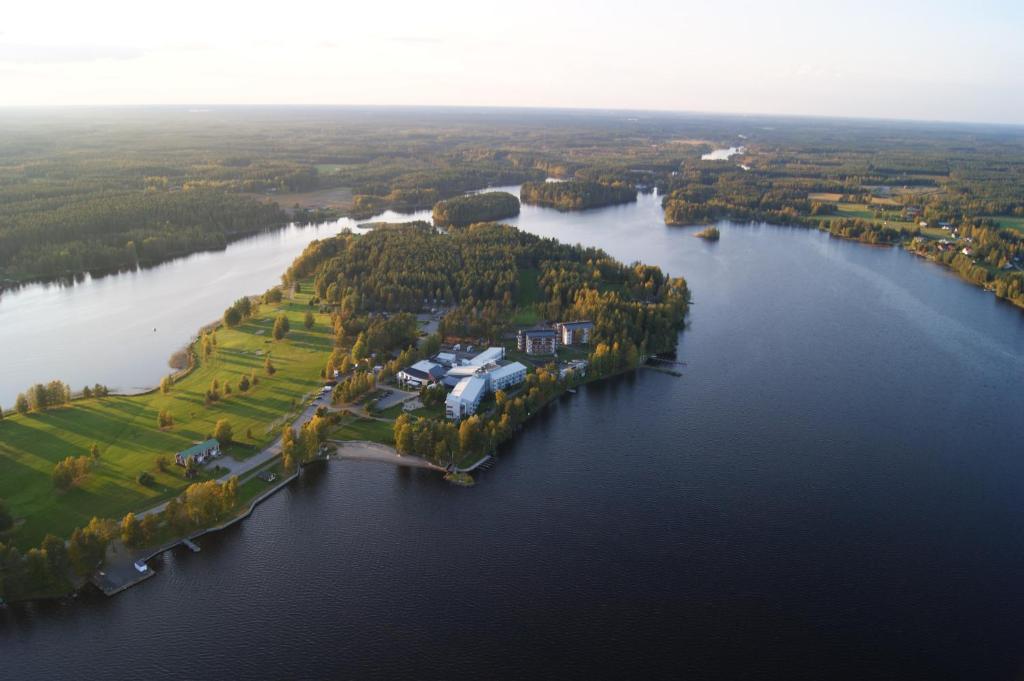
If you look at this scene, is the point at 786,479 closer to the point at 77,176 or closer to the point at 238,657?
the point at 238,657

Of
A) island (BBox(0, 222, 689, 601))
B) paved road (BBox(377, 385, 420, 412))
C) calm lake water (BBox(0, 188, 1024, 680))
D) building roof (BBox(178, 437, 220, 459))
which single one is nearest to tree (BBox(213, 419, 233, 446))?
island (BBox(0, 222, 689, 601))

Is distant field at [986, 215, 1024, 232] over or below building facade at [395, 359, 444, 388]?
over

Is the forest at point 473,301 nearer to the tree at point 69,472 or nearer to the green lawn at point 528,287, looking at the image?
the green lawn at point 528,287

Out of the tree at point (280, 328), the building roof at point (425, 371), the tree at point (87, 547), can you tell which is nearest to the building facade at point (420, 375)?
the building roof at point (425, 371)

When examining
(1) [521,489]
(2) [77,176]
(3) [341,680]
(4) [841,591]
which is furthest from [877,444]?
(2) [77,176]

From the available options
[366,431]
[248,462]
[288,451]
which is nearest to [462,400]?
[366,431]

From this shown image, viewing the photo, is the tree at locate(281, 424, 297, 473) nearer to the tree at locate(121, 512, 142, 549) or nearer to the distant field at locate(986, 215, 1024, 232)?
the tree at locate(121, 512, 142, 549)

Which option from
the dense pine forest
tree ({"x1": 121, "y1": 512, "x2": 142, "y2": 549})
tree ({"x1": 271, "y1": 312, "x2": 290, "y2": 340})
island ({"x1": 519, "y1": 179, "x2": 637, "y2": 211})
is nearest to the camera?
tree ({"x1": 121, "y1": 512, "x2": 142, "y2": 549})
